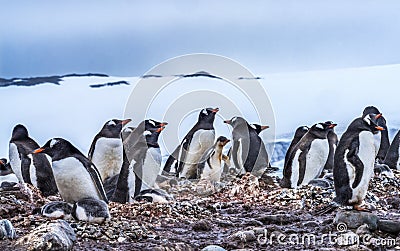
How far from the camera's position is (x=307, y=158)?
576cm

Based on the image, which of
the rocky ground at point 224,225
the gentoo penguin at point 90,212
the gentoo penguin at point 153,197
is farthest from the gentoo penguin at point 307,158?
the gentoo penguin at point 90,212

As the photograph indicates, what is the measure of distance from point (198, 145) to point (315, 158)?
67.6 inches

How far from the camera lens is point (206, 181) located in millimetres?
5949

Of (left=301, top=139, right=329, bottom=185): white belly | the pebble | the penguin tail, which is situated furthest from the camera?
(left=301, top=139, right=329, bottom=185): white belly

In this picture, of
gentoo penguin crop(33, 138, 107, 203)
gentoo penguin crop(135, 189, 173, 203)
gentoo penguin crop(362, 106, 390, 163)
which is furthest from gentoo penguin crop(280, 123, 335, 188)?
gentoo penguin crop(33, 138, 107, 203)

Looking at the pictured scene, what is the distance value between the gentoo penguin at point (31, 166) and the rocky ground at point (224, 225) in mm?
336

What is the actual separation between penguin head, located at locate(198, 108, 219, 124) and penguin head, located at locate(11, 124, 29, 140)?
2151mm

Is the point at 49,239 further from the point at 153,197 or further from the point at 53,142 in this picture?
the point at 153,197


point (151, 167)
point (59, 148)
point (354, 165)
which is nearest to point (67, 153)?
point (59, 148)

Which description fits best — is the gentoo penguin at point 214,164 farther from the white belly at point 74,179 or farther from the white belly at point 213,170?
the white belly at point 74,179

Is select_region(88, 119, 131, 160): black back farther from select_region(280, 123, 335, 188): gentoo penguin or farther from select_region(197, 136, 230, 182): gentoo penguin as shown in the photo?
select_region(280, 123, 335, 188): gentoo penguin

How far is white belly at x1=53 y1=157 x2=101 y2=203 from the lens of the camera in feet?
12.9
